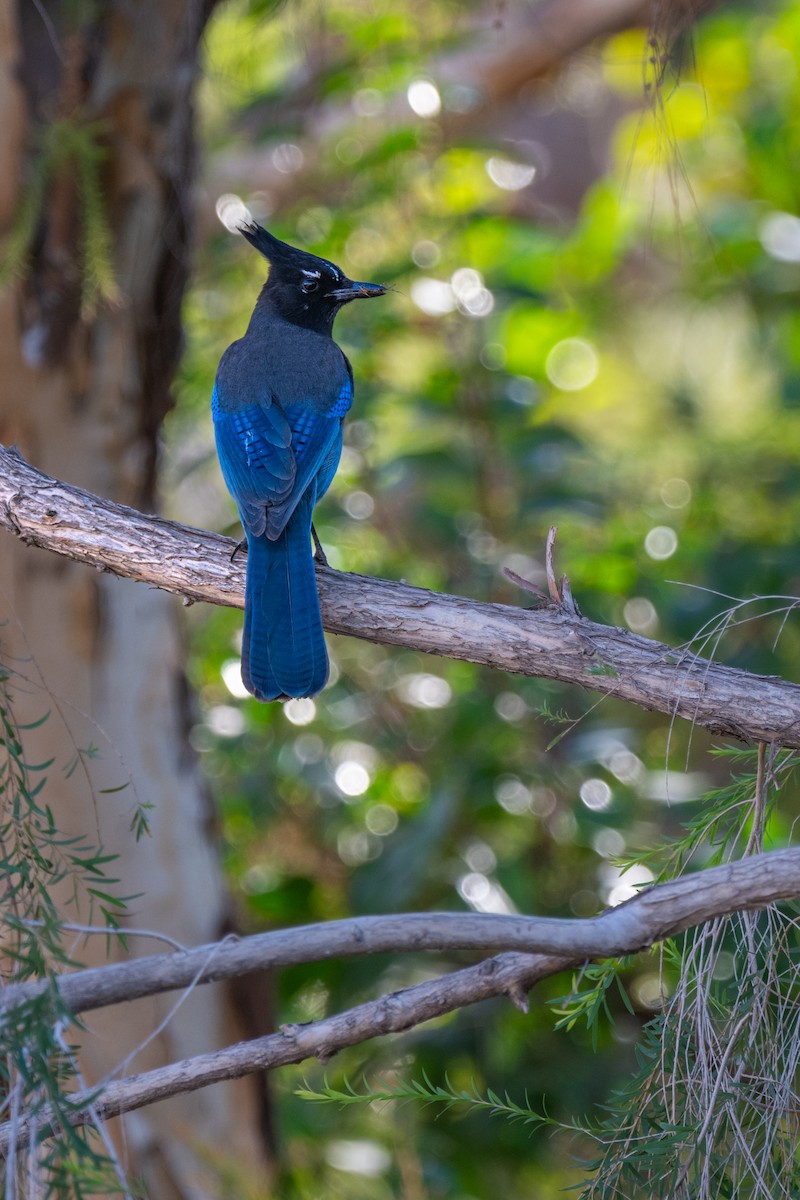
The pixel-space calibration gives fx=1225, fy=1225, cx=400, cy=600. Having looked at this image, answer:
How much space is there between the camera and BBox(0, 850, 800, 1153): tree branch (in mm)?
1576

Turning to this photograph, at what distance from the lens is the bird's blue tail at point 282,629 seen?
2713mm

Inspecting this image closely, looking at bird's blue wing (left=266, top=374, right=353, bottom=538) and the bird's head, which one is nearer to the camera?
bird's blue wing (left=266, top=374, right=353, bottom=538)

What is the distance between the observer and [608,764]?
4188mm

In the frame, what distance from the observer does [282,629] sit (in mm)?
2721

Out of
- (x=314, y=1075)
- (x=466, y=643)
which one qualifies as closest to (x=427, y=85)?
(x=466, y=643)

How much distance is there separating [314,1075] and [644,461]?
10.7ft

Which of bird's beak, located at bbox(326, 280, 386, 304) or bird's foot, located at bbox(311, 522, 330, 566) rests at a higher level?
bird's beak, located at bbox(326, 280, 386, 304)

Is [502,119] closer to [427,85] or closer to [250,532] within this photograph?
[427,85]

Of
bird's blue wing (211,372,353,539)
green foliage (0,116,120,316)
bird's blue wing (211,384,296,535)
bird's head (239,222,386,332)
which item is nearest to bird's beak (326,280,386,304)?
bird's head (239,222,386,332)

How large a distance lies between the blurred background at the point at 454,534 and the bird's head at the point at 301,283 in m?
0.39

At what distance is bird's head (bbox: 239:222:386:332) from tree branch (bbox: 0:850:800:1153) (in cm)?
252

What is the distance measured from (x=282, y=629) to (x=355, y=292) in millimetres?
1416

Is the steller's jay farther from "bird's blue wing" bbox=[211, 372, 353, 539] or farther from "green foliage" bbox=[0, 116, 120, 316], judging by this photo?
"green foliage" bbox=[0, 116, 120, 316]

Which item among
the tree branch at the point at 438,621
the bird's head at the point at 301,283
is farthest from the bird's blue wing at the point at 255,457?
the bird's head at the point at 301,283
